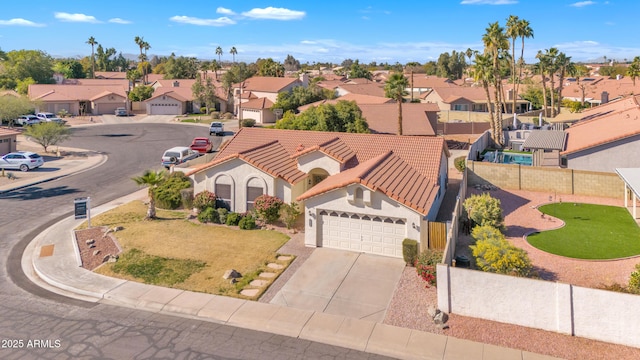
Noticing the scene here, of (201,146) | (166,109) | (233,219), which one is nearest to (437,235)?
(233,219)

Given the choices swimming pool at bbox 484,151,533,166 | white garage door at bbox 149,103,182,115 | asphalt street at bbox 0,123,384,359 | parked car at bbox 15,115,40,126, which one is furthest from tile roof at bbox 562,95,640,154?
parked car at bbox 15,115,40,126

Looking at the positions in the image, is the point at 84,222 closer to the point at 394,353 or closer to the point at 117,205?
the point at 117,205

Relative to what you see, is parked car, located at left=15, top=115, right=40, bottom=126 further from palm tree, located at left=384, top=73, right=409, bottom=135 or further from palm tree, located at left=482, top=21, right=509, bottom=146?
palm tree, located at left=482, top=21, right=509, bottom=146

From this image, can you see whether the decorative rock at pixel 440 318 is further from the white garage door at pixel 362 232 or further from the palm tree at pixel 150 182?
the palm tree at pixel 150 182

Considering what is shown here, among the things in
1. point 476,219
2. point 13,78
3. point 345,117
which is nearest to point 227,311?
point 476,219

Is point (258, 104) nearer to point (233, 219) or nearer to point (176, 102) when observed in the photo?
point (176, 102)

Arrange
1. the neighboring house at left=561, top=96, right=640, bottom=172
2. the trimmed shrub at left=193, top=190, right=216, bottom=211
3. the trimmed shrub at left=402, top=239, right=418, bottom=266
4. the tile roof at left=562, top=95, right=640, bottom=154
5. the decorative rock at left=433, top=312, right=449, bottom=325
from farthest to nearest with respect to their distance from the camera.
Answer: the tile roof at left=562, top=95, right=640, bottom=154 < the neighboring house at left=561, top=96, right=640, bottom=172 < the trimmed shrub at left=193, top=190, right=216, bottom=211 < the trimmed shrub at left=402, top=239, right=418, bottom=266 < the decorative rock at left=433, top=312, right=449, bottom=325

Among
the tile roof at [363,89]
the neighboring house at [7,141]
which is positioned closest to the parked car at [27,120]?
the neighboring house at [7,141]
